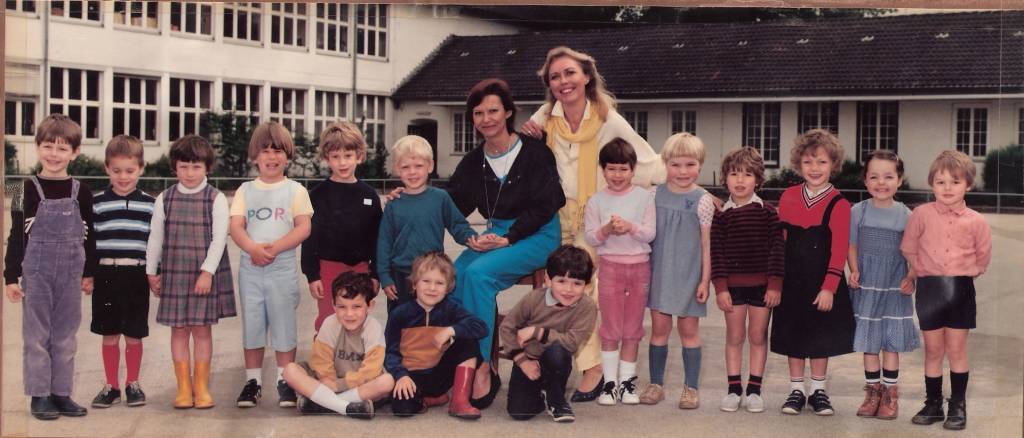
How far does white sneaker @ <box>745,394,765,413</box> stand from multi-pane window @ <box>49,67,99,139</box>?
13.3ft

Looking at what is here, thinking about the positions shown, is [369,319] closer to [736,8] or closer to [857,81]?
[736,8]

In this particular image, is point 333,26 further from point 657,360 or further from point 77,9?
point 657,360

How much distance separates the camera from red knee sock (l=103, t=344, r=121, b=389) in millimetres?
6367

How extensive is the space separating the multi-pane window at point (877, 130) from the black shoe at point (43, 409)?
4763 millimetres

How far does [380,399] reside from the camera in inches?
245

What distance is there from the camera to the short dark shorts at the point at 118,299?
249 inches

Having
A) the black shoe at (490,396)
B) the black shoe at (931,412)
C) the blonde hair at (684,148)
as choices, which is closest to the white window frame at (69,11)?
the black shoe at (490,396)

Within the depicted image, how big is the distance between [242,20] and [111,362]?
2.15 meters

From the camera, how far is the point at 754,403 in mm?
6418

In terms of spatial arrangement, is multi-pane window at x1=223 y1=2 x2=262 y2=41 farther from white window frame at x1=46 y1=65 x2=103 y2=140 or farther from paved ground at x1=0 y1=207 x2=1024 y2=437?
paved ground at x1=0 y1=207 x2=1024 y2=437

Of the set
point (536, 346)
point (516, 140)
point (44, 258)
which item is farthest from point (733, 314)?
point (44, 258)

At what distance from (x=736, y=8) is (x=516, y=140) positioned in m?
1.54

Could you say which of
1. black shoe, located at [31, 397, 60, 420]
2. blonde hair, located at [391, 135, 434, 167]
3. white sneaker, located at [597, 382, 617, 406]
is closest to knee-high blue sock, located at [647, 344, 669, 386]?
white sneaker, located at [597, 382, 617, 406]

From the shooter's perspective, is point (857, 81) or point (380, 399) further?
point (857, 81)
